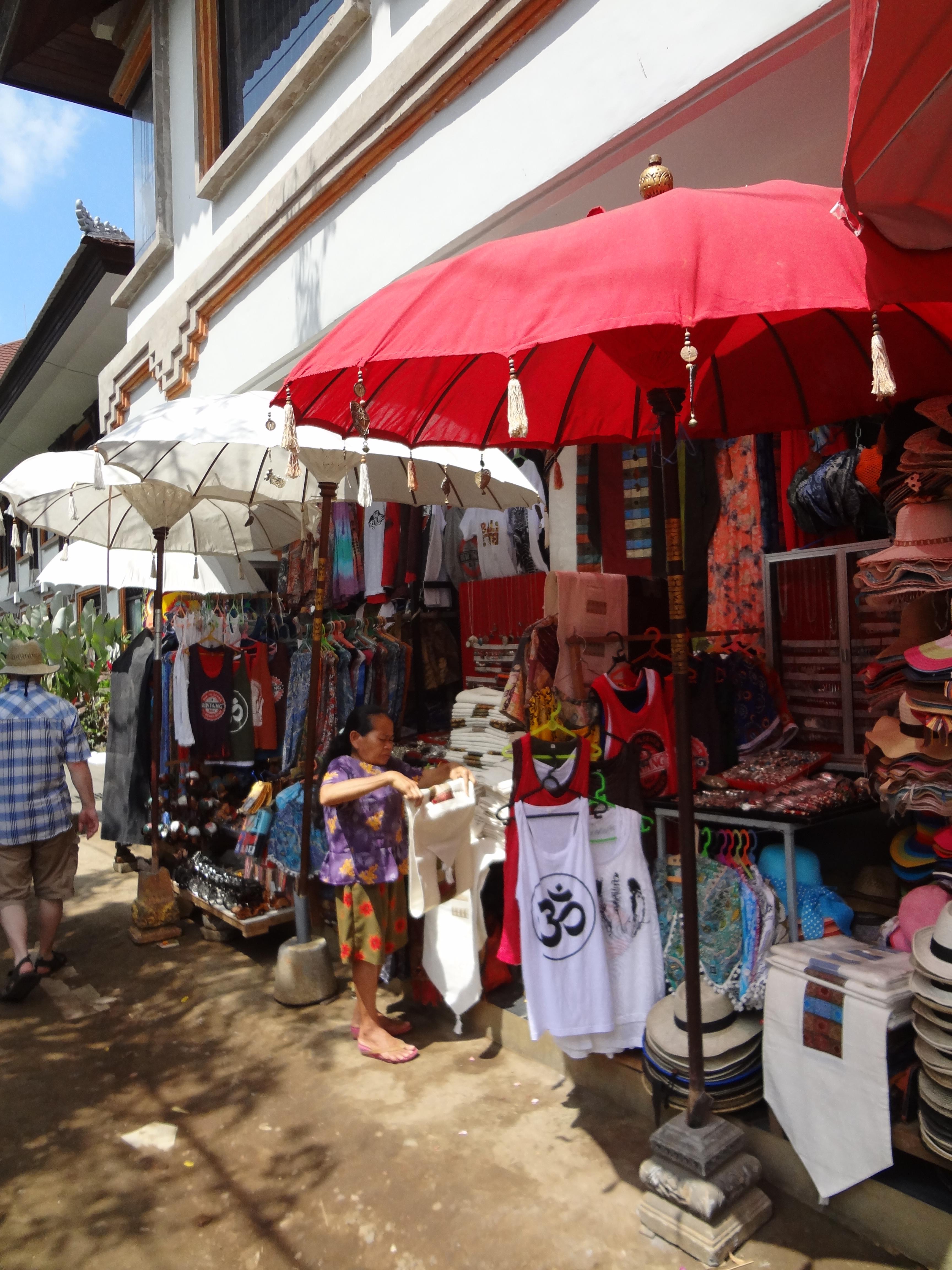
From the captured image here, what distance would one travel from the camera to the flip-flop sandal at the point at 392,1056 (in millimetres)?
4246

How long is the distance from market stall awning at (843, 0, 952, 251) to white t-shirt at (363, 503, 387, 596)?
197 inches

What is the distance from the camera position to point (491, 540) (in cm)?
625

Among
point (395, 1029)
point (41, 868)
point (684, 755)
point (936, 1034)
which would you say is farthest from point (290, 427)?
point (41, 868)

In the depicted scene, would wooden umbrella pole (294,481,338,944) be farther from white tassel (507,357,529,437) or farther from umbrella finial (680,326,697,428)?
umbrella finial (680,326,697,428)

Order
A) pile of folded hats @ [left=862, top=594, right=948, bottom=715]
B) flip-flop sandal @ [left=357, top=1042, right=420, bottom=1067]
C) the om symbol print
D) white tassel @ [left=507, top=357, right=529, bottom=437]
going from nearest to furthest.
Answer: white tassel @ [left=507, top=357, right=529, bottom=437] → pile of folded hats @ [left=862, top=594, right=948, bottom=715] → the om symbol print → flip-flop sandal @ [left=357, top=1042, right=420, bottom=1067]

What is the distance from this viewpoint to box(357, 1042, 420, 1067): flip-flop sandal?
167 inches

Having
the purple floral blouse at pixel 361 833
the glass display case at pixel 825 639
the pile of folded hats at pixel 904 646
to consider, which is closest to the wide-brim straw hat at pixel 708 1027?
the pile of folded hats at pixel 904 646

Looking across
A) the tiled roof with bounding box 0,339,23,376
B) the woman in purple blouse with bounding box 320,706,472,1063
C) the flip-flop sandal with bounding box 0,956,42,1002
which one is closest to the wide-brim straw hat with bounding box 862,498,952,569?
the woman in purple blouse with bounding box 320,706,472,1063

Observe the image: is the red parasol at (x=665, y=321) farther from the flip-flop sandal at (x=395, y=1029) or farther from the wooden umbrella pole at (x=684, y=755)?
the flip-flop sandal at (x=395, y=1029)

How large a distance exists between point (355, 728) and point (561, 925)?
149cm

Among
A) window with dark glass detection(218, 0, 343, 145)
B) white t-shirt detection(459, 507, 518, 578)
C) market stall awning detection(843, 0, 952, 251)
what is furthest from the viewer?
window with dark glass detection(218, 0, 343, 145)

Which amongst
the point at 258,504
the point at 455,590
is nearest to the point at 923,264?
the point at 455,590

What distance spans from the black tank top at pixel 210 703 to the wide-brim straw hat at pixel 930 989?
527 centimetres

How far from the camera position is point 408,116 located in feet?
18.2
